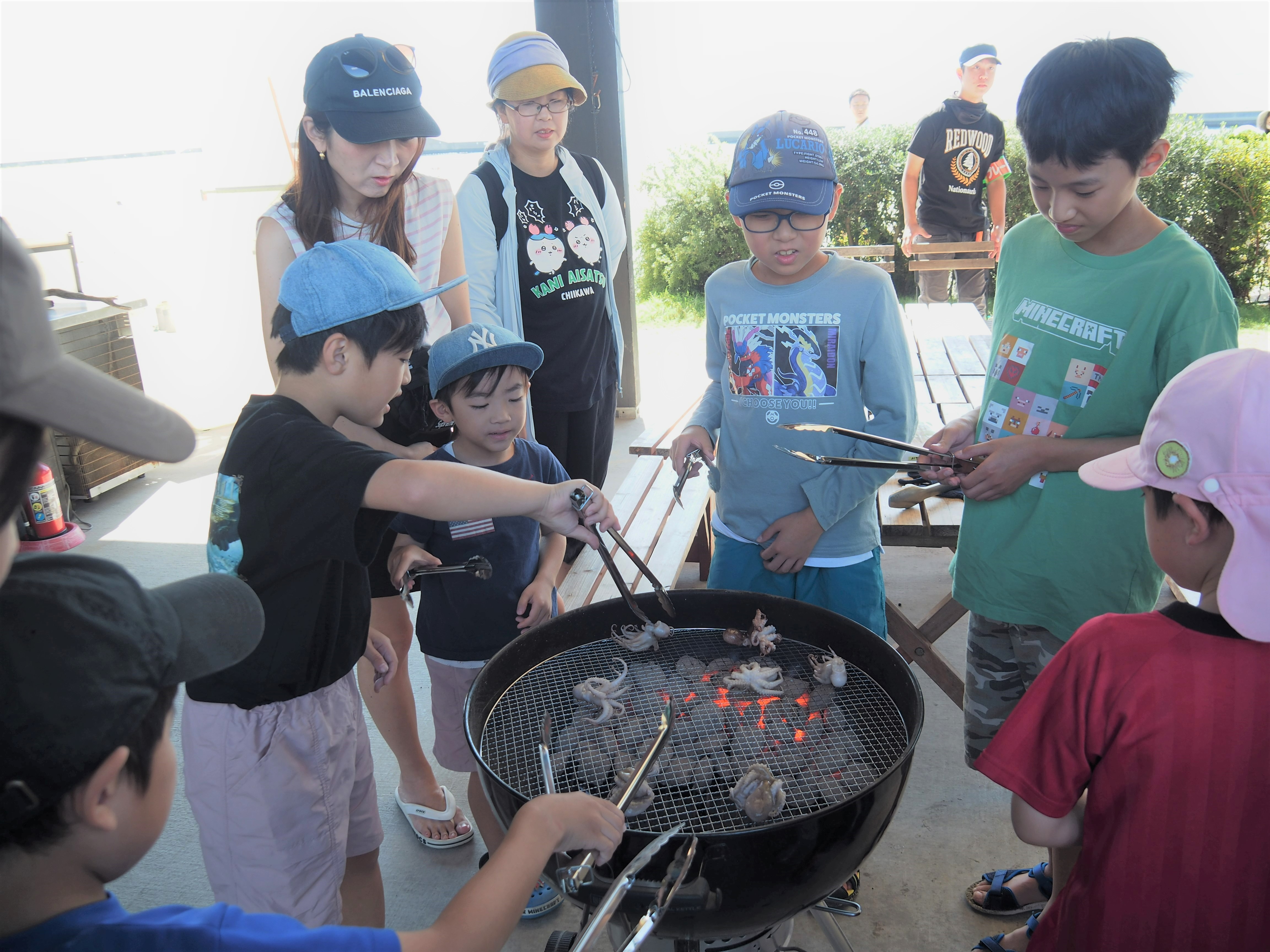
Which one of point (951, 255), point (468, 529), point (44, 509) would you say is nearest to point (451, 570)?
point (468, 529)

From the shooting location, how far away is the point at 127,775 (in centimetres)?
76

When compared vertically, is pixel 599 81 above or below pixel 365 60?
above

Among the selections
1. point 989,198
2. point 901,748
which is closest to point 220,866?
point 901,748

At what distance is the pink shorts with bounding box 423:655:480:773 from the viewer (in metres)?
2.15

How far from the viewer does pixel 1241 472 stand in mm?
1045

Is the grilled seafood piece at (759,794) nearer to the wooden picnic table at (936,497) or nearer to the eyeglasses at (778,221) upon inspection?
the wooden picnic table at (936,497)

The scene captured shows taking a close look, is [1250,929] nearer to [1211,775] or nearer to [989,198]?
[1211,775]

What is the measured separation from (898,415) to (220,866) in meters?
1.77

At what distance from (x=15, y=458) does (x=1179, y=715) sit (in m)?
1.36

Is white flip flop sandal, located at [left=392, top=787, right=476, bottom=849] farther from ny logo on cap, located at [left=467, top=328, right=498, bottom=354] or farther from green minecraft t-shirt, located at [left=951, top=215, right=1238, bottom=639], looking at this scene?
green minecraft t-shirt, located at [left=951, top=215, right=1238, bottom=639]

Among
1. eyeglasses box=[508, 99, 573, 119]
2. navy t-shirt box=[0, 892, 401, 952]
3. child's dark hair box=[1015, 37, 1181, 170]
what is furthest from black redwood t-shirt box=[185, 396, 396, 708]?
eyeglasses box=[508, 99, 573, 119]

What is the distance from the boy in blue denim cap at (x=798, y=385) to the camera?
1.99 meters

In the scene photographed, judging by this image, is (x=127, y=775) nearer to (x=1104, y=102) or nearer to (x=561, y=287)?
(x=1104, y=102)

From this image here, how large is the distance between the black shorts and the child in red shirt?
150 centimetres
